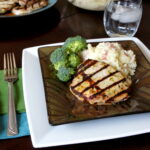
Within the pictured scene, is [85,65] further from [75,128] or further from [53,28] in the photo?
[53,28]

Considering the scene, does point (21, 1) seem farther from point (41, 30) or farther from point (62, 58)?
point (62, 58)

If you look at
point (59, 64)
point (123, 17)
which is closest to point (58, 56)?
point (59, 64)

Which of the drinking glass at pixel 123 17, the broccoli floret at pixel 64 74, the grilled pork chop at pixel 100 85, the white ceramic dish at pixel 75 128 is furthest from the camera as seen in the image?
the drinking glass at pixel 123 17

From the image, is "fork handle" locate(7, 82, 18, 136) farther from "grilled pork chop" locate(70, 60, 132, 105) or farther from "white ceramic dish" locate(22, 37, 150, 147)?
"grilled pork chop" locate(70, 60, 132, 105)

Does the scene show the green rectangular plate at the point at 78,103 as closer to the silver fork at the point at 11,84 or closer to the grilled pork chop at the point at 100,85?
the grilled pork chop at the point at 100,85

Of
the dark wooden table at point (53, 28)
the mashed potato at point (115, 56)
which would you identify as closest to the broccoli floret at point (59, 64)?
the mashed potato at point (115, 56)

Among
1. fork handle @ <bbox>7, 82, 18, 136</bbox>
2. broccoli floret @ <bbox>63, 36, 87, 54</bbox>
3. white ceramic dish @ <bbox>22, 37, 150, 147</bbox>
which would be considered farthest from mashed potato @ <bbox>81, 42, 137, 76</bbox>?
fork handle @ <bbox>7, 82, 18, 136</bbox>
